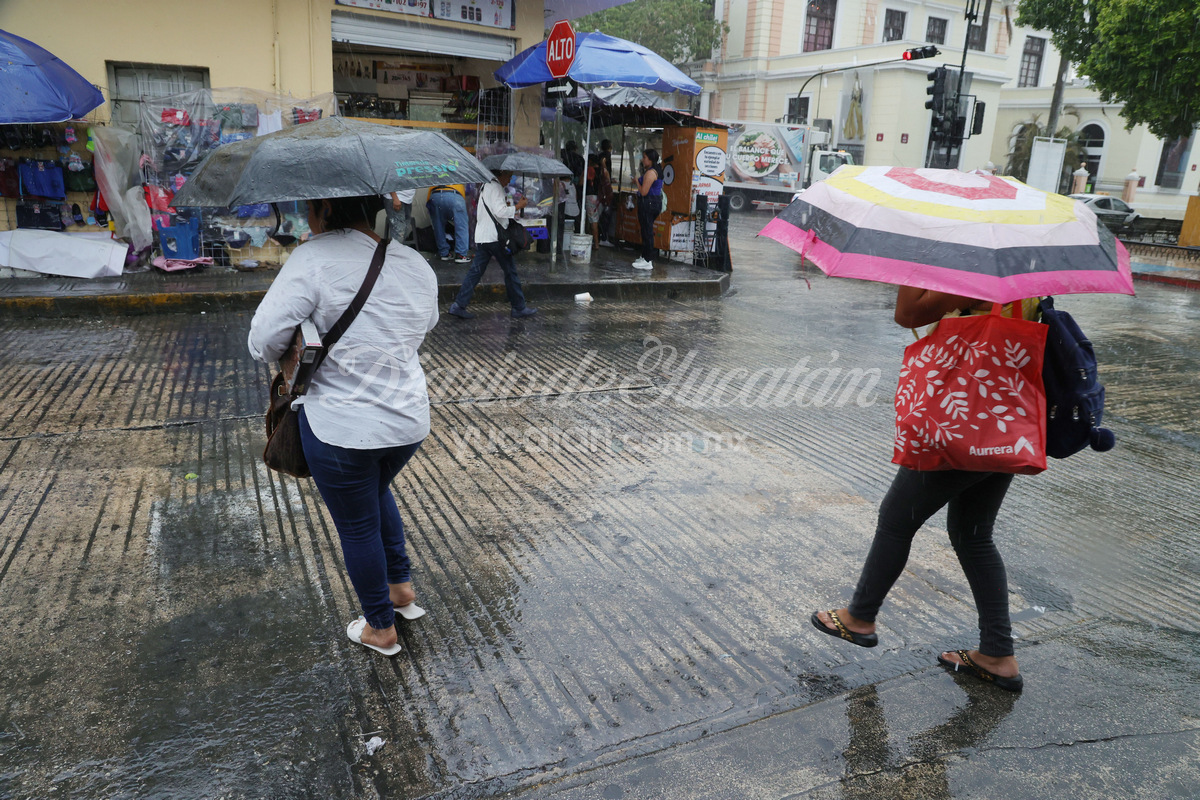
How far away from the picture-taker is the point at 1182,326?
11164 mm

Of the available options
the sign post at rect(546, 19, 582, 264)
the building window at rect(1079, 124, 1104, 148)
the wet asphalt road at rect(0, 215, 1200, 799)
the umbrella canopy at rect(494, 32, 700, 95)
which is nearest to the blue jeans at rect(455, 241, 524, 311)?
the sign post at rect(546, 19, 582, 264)

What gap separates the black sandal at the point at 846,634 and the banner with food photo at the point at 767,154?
2791 cm

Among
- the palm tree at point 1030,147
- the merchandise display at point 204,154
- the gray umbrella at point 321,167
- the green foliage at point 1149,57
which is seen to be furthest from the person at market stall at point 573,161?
the palm tree at point 1030,147

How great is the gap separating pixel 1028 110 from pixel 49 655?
43.6 meters

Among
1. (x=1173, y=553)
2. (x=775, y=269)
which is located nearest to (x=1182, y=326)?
(x=775, y=269)

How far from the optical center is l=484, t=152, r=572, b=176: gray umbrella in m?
9.14

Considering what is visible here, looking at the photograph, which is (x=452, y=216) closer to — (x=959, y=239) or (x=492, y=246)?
(x=492, y=246)

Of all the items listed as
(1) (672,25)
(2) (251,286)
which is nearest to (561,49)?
(2) (251,286)

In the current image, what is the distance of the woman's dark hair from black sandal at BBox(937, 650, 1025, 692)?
2.65 m

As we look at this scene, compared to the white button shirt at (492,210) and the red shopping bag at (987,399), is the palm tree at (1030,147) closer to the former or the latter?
the white button shirt at (492,210)

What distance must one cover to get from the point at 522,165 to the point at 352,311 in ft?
23.0

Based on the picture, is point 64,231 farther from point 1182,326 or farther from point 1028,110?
point 1028,110

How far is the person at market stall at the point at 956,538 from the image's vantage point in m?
2.79

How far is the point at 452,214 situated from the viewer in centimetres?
1224
